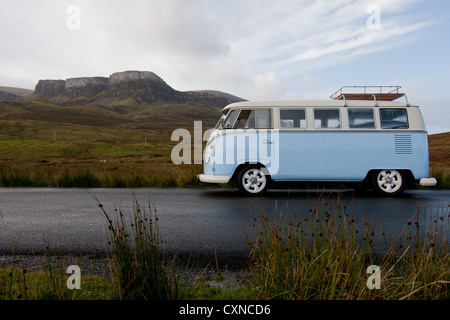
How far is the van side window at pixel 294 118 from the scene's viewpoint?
8820 millimetres

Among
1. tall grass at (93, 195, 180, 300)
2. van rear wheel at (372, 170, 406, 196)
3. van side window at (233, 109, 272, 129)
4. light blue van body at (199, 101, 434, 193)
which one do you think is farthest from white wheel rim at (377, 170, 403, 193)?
tall grass at (93, 195, 180, 300)

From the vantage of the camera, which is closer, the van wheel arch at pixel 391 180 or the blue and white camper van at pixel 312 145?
the blue and white camper van at pixel 312 145

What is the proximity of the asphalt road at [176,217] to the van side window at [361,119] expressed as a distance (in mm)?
1856

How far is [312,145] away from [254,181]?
1.78m

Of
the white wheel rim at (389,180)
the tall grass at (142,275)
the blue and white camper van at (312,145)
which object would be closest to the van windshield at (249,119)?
the blue and white camper van at (312,145)

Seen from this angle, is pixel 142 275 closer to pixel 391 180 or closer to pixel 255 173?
pixel 255 173

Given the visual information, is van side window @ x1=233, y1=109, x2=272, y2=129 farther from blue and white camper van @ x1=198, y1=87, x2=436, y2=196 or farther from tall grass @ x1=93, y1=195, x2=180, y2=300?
tall grass @ x1=93, y1=195, x2=180, y2=300

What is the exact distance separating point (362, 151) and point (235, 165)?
3343mm

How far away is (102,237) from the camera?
4.80 m

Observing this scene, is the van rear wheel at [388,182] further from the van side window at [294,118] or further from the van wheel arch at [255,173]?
the van wheel arch at [255,173]

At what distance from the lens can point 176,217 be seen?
6.30 meters

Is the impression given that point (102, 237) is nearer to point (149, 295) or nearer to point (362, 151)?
point (149, 295)

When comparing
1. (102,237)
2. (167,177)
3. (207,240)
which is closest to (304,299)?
(207,240)

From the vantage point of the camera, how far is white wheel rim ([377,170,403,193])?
29.3ft
